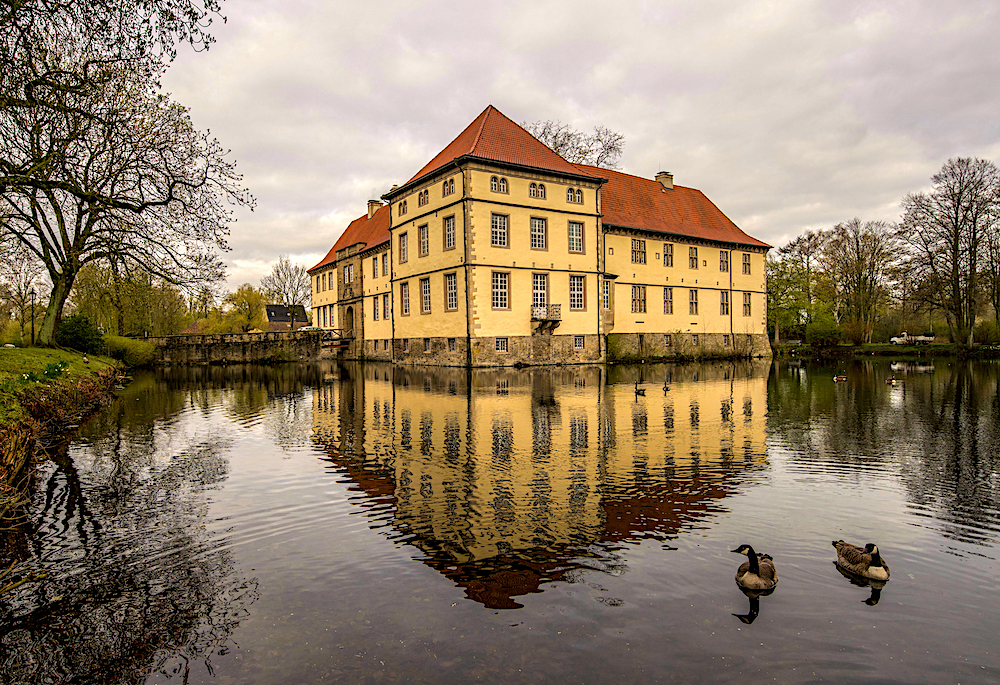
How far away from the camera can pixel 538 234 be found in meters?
38.1

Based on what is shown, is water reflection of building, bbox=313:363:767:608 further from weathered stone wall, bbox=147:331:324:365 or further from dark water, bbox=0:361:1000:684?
weathered stone wall, bbox=147:331:324:365

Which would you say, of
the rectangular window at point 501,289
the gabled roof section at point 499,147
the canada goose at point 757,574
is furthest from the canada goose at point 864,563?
the gabled roof section at point 499,147

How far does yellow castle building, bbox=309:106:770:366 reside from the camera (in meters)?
36.2

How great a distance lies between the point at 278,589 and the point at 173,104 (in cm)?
2085

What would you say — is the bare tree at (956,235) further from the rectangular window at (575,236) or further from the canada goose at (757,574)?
the canada goose at (757,574)

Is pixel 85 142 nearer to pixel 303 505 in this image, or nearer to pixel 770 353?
pixel 303 505

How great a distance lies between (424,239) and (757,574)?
37.3 metres

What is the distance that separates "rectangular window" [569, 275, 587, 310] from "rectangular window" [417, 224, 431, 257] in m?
9.82

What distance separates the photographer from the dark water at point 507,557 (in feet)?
13.9

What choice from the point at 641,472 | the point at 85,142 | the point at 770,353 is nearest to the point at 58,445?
the point at 85,142

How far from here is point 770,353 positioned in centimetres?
5325

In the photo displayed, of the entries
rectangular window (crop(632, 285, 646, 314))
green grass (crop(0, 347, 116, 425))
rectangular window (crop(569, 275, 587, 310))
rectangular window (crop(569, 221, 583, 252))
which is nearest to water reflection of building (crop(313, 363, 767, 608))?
green grass (crop(0, 347, 116, 425))

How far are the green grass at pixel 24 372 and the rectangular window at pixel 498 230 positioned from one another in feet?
70.0

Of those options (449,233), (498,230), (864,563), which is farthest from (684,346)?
(864,563)
